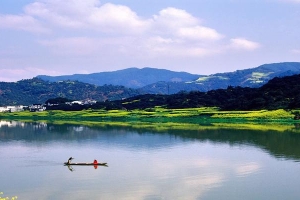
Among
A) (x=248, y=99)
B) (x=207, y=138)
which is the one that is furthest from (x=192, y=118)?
(x=207, y=138)

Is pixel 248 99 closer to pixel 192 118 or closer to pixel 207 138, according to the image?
pixel 192 118

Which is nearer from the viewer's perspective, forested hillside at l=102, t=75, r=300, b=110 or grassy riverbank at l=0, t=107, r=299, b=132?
grassy riverbank at l=0, t=107, r=299, b=132

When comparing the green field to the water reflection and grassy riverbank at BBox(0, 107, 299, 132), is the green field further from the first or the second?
the water reflection

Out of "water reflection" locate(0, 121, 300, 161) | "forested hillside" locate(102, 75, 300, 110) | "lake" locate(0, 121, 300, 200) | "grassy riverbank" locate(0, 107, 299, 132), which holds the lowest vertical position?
"lake" locate(0, 121, 300, 200)

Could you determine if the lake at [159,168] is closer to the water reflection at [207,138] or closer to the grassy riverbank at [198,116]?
the water reflection at [207,138]

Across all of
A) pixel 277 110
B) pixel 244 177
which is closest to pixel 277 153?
pixel 244 177

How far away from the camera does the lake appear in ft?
84.2

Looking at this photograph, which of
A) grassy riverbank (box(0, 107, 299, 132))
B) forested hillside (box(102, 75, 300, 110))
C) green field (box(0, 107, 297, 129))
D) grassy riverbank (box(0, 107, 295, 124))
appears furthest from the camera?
forested hillside (box(102, 75, 300, 110))

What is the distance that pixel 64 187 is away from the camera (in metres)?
27.6

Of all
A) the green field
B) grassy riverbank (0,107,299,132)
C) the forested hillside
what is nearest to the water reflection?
grassy riverbank (0,107,299,132)

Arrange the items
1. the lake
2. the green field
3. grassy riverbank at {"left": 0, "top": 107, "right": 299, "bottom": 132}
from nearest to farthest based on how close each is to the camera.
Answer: the lake → grassy riverbank at {"left": 0, "top": 107, "right": 299, "bottom": 132} → the green field

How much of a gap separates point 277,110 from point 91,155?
5447 centimetres

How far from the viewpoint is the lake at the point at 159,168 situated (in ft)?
84.2

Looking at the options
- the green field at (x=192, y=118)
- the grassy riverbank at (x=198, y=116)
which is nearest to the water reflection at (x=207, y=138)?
the green field at (x=192, y=118)
